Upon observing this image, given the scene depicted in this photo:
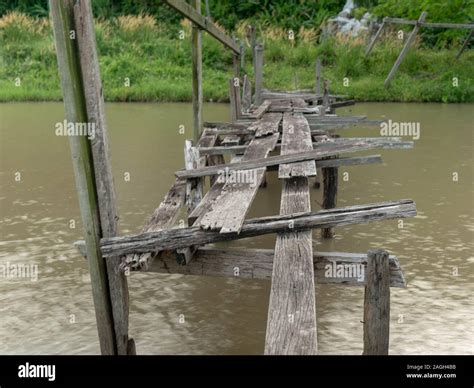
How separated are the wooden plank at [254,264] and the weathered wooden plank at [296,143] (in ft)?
4.79

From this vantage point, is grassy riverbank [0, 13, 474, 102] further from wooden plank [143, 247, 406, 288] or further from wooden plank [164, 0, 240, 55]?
wooden plank [143, 247, 406, 288]

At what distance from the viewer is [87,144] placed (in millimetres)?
3705

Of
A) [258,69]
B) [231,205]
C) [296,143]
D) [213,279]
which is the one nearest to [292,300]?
[231,205]

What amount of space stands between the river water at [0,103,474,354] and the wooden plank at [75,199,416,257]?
3.90ft

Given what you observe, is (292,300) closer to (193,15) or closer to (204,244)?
(204,244)

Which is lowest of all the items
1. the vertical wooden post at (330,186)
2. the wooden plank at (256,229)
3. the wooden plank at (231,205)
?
the vertical wooden post at (330,186)

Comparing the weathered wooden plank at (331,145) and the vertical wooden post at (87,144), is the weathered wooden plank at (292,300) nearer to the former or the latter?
the vertical wooden post at (87,144)

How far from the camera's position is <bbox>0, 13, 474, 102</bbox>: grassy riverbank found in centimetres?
1836

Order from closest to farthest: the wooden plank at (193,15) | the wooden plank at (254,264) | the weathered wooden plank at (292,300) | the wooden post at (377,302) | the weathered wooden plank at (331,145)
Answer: the weathered wooden plank at (292,300) < the wooden post at (377,302) < the wooden plank at (254,264) < the wooden plank at (193,15) < the weathered wooden plank at (331,145)

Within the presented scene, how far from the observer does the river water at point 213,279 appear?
4887 millimetres

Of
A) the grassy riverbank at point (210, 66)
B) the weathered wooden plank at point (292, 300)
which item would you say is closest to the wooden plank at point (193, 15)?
the weathered wooden plank at point (292, 300)

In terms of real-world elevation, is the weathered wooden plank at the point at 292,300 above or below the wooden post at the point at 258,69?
below

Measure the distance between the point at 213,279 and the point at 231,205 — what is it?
69.3 inches
